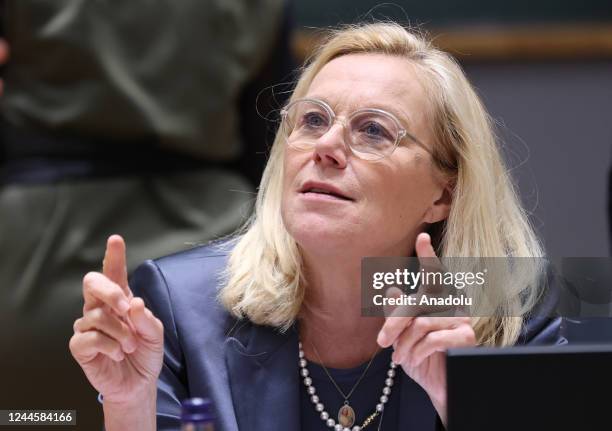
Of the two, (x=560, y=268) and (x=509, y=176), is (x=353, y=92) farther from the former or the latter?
(x=560, y=268)

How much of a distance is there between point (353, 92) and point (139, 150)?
1034 mm

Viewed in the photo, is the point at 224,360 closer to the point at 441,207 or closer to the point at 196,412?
the point at 441,207

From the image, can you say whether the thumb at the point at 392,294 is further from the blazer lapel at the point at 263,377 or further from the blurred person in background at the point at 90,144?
the blurred person in background at the point at 90,144

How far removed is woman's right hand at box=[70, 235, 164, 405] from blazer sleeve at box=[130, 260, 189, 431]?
0.19 metres

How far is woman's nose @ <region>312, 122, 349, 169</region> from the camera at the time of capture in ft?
6.69

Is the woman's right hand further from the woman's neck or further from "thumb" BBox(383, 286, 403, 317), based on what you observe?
the woman's neck

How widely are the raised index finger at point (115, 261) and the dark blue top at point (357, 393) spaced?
0.54m

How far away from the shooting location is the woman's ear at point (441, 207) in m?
2.22

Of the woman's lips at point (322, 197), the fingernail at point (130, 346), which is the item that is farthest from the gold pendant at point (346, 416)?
the fingernail at point (130, 346)

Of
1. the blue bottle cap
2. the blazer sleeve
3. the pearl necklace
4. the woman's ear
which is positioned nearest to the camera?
the blue bottle cap

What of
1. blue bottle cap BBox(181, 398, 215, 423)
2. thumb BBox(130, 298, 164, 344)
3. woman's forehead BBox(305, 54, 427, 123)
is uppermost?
woman's forehead BBox(305, 54, 427, 123)

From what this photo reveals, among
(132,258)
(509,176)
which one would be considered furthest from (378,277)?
(132,258)

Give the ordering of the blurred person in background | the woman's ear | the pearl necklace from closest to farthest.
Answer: the pearl necklace
the woman's ear
the blurred person in background

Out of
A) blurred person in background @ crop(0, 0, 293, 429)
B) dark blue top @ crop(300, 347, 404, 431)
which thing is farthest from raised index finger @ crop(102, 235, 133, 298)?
blurred person in background @ crop(0, 0, 293, 429)
